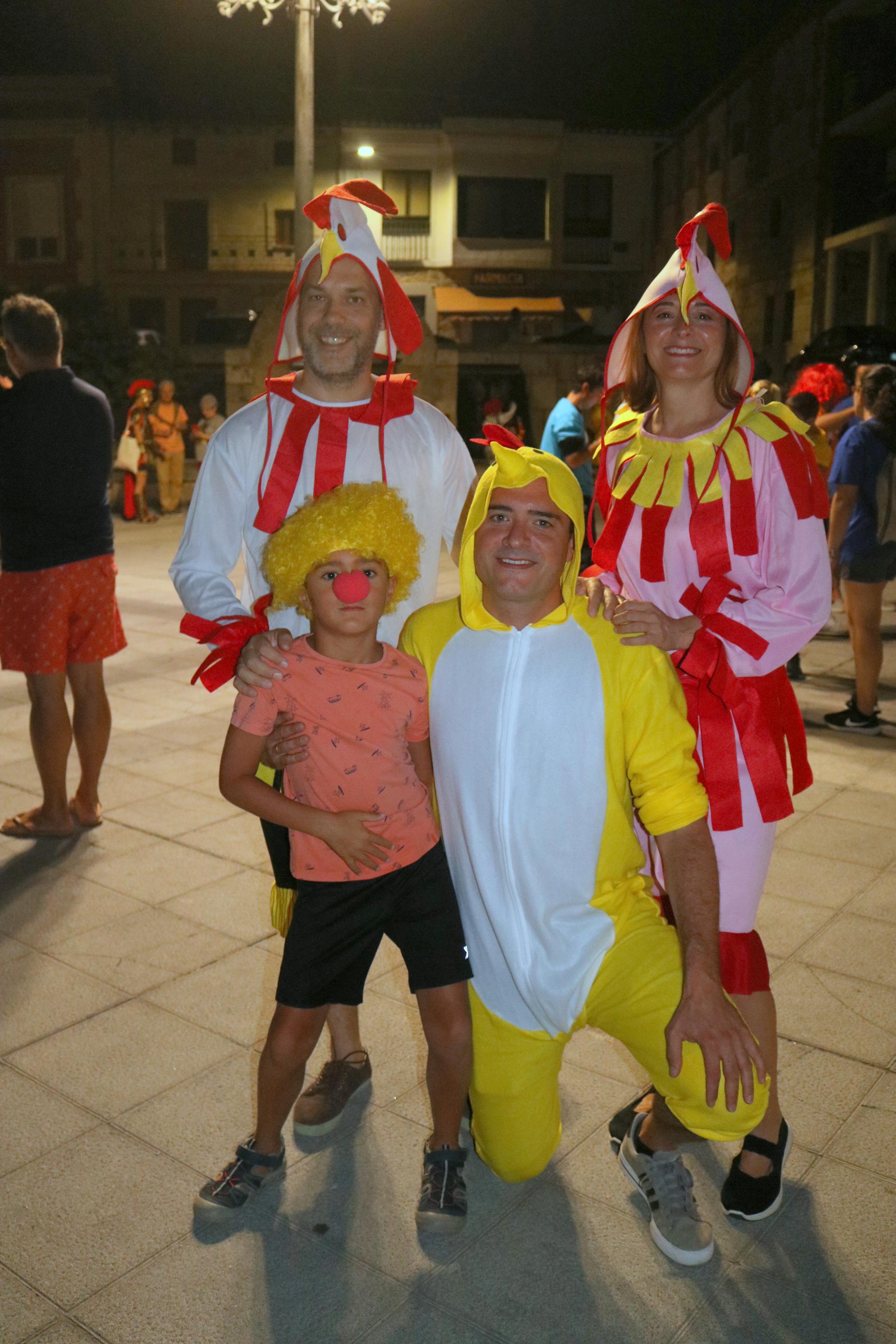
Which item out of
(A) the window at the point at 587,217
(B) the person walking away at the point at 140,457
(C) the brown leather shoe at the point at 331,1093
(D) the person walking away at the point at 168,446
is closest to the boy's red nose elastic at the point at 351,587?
(C) the brown leather shoe at the point at 331,1093

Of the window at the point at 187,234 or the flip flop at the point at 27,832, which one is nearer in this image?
the flip flop at the point at 27,832

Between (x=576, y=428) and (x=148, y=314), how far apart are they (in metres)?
32.2

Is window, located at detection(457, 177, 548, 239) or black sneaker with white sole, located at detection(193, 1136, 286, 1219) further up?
window, located at detection(457, 177, 548, 239)

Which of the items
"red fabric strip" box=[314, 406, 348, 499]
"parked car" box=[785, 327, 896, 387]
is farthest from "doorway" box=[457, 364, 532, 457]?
"red fabric strip" box=[314, 406, 348, 499]

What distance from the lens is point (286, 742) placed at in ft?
7.90

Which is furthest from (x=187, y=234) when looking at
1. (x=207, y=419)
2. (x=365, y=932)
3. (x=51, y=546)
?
(x=365, y=932)

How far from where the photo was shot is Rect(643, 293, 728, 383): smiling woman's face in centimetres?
262

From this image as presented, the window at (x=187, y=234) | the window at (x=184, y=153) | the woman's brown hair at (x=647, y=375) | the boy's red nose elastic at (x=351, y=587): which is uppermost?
the window at (x=184, y=153)

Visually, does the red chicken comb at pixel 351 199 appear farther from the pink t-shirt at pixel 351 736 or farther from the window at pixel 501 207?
the window at pixel 501 207

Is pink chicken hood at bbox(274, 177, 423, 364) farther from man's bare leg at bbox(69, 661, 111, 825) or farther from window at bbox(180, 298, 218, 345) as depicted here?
window at bbox(180, 298, 218, 345)

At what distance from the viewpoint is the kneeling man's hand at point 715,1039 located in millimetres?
2193

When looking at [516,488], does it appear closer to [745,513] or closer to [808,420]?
[745,513]

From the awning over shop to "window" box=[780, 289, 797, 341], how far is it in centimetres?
888

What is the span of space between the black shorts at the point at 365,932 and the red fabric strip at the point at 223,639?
1.66 feet
